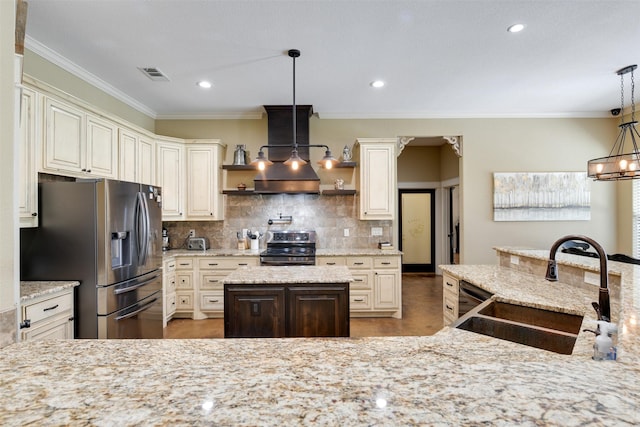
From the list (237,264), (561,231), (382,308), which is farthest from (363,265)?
(561,231)

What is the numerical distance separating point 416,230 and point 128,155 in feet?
19.2

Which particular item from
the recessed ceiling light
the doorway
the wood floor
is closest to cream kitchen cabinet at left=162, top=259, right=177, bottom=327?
the wood floor

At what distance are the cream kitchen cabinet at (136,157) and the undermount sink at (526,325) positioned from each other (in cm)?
356

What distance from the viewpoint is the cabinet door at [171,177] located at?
4.04m

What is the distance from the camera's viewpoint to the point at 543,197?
450 cm

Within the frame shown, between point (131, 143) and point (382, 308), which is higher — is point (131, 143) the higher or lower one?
the higher one

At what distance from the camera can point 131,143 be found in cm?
352

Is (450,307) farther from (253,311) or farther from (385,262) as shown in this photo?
(253,311)

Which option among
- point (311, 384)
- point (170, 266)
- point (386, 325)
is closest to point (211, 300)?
point (170, 266)

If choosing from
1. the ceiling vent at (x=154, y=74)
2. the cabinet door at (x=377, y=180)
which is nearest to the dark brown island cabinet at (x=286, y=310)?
the cabinet door at (x=377, y=180)

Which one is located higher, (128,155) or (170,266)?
(128,155)

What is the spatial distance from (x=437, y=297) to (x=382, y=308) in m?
1.52

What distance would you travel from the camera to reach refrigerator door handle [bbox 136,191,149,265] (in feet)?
9.48

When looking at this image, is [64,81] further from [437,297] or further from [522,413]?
[437,297]
